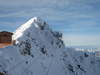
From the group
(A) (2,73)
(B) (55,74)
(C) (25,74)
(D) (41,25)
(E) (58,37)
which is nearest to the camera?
(A) (2,73)

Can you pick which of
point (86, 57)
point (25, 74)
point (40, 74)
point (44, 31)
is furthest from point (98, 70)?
point (25, 74)

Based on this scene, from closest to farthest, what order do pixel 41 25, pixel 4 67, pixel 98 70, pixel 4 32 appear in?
pixel 4 67 → pixel 4 32 → pixel 41 25 → pixel 98 70

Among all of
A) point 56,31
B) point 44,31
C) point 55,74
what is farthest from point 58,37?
point 55,74

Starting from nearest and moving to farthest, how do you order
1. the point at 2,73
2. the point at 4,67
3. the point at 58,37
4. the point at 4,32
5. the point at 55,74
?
1. the point at 2,73
2. the point at 4,67
3. the point at 4,32
4. the point at 55,74
5. the point at 58,37

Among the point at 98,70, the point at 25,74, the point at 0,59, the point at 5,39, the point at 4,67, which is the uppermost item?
the point at 5,39

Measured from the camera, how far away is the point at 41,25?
183 feet

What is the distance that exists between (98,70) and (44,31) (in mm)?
67505

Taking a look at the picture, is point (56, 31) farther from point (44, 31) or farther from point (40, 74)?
point (40, 74)

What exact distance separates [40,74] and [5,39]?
13203 millimetres

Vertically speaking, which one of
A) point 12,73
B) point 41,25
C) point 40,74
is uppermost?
point 41,25

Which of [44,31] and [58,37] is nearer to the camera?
[44,31]

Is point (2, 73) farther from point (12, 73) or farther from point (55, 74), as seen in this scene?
point (55, 74)

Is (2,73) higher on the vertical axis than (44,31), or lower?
lower

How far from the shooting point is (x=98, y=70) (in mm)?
94062
